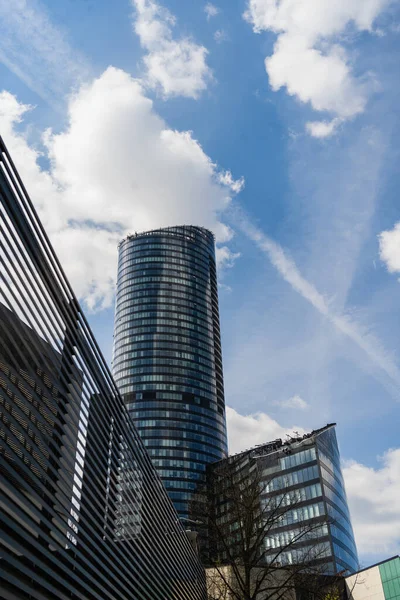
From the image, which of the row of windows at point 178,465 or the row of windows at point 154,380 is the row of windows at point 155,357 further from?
the row of windows at point 178,465

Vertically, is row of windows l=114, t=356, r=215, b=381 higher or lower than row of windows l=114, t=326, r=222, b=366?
lower

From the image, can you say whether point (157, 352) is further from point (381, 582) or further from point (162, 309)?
point (381, 582)

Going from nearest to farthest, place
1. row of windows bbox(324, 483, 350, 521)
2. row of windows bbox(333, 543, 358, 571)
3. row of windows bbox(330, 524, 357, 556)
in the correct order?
row of windows bbox(333, 543, 358, 571) < row of windows bbox(330, 524, 357, 556) < row of windows bbox(324, 483, 350, 521)

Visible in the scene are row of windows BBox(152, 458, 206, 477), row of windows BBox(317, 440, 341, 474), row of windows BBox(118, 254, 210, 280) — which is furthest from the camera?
row of windows BBox(118, 254, 210, 280)

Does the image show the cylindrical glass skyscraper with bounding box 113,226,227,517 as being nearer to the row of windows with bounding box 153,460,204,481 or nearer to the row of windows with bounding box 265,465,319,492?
the row of windows with bounding box 153,460,204,481

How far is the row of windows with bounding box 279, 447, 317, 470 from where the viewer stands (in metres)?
91.4

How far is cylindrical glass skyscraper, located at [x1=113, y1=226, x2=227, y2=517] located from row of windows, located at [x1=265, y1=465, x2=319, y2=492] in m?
52.7

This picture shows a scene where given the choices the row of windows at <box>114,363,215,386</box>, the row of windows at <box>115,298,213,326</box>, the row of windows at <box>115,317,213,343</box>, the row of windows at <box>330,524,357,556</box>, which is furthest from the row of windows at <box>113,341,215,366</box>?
the row of windows at <box>330,524,357,556</box>

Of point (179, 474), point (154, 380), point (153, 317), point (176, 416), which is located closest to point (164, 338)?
point (153, 317)

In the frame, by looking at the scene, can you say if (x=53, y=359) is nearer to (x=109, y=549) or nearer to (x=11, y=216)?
(x=11, y=216)

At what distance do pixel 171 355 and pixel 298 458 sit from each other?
83619mm

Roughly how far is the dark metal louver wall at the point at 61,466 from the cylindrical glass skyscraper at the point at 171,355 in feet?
436

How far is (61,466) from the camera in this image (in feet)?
35.4

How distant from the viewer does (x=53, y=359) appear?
1138 cm
